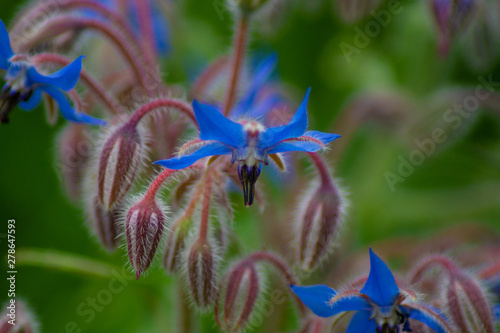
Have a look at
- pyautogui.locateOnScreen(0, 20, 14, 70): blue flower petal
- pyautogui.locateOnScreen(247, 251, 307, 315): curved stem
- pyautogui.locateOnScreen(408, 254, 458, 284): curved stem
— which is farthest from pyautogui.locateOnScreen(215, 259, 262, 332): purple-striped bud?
pyautogui.locateOnScreen(0, 20, 14, 70): blue flower petal

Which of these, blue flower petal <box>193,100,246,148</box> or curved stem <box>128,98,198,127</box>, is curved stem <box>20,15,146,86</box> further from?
blue flower petal <box>193,100,246,148</box>

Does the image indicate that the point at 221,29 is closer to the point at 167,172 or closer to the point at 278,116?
the point at 278,116

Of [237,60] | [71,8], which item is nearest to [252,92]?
[237,60]

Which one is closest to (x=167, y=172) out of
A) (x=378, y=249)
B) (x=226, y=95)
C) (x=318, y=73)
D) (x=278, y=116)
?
(x=226, y=95)

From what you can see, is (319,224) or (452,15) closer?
(319,224)

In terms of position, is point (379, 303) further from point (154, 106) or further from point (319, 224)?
point (154, 106)
